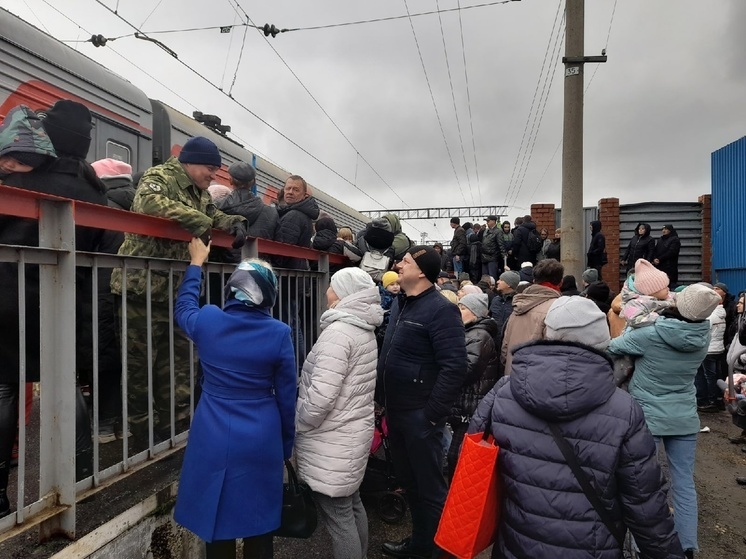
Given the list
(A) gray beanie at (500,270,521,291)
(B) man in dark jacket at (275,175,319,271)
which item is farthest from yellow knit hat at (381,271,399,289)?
(A) gray beanie at (500,270,521,291)

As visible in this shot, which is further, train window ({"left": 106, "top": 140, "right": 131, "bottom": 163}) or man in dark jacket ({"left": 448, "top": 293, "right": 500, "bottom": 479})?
train window ({"left": 106, "top": 140, "right": 131, "bottom": 163})

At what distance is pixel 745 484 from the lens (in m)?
4.64

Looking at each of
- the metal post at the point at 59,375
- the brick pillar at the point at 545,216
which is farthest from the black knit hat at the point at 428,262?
the brick pillar at the point at 545,216

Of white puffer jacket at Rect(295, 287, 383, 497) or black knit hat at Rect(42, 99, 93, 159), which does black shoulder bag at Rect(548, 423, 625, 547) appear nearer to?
white puffer jacket at Rect(295, 287, 383, 497)

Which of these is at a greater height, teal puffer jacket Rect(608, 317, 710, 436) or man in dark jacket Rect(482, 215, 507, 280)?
man in dark jacket Rect(482, 215, 507, 280)

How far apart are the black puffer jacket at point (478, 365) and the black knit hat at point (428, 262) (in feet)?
3.08

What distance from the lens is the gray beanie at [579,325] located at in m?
2.08

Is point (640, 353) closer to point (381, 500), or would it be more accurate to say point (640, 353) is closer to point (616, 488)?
point (616, 488)

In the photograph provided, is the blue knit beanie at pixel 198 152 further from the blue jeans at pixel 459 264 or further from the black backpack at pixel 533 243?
the blue jeans at pixel 459 264

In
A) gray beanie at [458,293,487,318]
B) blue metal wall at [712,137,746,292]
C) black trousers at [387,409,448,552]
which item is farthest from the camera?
blue metal wall at [712,137,746,292]

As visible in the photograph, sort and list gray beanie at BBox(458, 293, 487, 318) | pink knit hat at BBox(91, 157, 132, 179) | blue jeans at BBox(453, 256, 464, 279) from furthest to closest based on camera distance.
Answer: blue jeans at BBox(453, 256, 464, 279) → gray beanie at BBox(458, 293, 487, 318) → pink knit hat at BBox(91, 157, 132, 179)

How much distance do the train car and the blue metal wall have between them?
969 centimetres

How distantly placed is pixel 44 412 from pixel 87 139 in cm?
144

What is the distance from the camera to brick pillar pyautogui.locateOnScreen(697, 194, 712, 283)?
11562 millimetres
